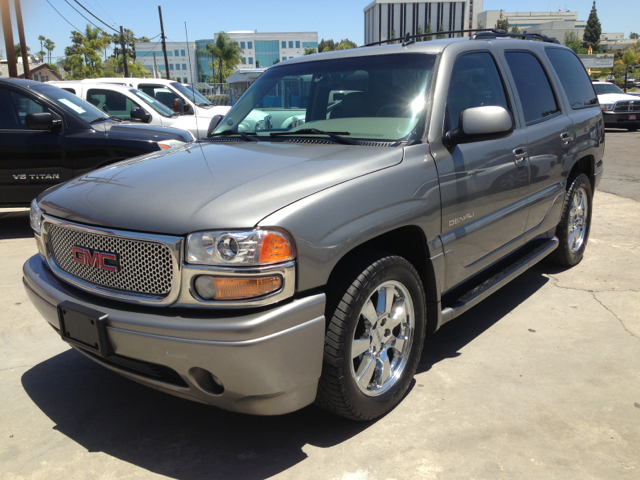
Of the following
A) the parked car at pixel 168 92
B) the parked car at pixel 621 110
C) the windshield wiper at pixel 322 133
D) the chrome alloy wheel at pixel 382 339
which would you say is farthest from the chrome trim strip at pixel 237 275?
the parked car at pixel 621 110

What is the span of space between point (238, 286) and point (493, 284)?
6.40 ft

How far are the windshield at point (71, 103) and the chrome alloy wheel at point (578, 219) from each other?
17.7ft

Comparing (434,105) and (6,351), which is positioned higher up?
(434,105)

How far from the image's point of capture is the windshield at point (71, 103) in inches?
263

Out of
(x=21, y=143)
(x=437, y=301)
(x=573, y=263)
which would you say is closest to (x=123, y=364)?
(x=437, y=301)

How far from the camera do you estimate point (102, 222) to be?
2.40 meters

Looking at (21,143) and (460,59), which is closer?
(460,59)

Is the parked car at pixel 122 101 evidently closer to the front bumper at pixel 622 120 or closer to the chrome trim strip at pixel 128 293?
the chrome trim strip at pixel 128 293

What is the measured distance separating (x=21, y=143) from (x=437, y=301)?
5.41 metres

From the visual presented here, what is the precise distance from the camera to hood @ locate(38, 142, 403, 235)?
223 cm

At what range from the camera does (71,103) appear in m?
6.87

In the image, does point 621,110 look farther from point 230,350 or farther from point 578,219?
point 230,350

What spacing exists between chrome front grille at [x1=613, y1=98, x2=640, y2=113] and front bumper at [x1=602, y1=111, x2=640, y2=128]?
0.11 metres

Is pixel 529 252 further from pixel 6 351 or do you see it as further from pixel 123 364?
pixel 6 351
